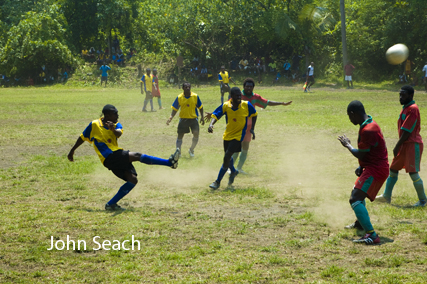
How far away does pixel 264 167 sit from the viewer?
10.8 meters

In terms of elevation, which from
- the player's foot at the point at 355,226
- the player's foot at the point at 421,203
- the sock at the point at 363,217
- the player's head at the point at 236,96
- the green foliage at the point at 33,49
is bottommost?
the player's foot at the point at 355,226

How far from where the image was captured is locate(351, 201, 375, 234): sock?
5816 mm

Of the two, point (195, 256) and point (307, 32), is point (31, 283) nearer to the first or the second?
point (195, 256)

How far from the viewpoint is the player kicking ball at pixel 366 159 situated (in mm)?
5880

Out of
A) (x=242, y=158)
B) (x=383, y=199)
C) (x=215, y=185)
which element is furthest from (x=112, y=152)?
(x=383, y=199)

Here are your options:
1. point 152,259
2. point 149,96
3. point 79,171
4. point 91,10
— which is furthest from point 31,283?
point 91,10

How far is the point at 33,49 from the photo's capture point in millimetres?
41594

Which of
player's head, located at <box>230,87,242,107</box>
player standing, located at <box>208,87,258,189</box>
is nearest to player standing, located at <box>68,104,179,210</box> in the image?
player standing, located at <box>208,87,258,189</box>

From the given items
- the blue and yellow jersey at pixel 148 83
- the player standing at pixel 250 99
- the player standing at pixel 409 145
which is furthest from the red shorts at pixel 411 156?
the blue and yellow jersey at pixel 148 83

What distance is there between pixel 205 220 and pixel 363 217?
2.29m

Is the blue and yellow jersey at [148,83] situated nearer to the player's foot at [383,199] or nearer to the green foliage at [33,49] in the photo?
the player's foot at [383,199]

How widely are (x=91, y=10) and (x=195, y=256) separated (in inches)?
1825

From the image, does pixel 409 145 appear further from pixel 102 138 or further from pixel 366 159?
pixel 102 138

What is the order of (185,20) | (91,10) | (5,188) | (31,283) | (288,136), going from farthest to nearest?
(91,10), (185,20), (288,136), (5,188), (31,283)
